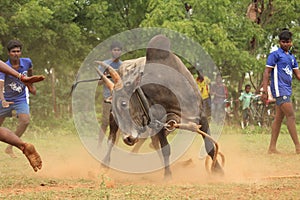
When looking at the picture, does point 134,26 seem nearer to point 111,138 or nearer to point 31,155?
point 111,138

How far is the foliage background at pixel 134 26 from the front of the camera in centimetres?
1507

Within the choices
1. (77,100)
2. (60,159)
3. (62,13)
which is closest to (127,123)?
(60,159)

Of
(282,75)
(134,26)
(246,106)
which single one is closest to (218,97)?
(246,106)

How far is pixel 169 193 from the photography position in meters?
5.29

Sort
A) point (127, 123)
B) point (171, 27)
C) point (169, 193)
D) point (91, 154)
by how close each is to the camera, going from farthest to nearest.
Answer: point (171, 27), point (91, 154), point (127, 123), point (169, 193)

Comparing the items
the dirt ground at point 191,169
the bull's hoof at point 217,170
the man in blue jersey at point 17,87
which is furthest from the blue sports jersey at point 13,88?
the bull's hoof at point 217,170

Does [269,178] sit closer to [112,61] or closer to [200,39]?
[112,61]

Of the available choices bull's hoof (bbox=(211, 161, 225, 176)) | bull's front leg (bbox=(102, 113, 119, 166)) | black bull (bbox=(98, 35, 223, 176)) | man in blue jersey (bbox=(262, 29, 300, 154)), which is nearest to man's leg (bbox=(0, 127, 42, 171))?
black bull (bbox=(98, 35, 223, 176))

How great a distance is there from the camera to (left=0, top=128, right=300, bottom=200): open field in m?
5.24

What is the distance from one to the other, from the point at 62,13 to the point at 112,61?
298 inches

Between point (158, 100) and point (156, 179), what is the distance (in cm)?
92

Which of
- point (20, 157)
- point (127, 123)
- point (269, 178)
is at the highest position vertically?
point (127, 123)

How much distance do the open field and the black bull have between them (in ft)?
1.27

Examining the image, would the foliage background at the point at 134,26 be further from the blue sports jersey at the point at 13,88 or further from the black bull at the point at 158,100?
the black bull at the point at 158,100
